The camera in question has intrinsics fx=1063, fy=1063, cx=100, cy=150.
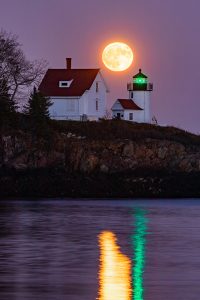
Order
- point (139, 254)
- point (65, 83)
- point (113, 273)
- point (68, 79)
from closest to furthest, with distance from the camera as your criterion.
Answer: point (113, 273), point (139, 254), point (65, 83), point (68, 79)

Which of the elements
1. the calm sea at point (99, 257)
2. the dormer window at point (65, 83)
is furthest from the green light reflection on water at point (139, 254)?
the dormer window at point (65, 83)

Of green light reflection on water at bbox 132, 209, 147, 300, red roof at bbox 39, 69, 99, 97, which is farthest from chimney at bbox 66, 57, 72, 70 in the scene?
green light reflection on water at bbox 132, 209, 147, 300

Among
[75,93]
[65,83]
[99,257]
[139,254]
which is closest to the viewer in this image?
[99,257]

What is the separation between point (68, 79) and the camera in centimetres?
10488

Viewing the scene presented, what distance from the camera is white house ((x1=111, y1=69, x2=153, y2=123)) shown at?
109938 millimetres

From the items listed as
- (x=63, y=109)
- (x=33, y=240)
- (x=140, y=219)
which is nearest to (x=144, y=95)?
(x=63, y=109)

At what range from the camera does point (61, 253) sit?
31156mm

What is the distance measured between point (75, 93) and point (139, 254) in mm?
71875

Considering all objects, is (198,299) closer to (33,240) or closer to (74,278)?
(74,278)

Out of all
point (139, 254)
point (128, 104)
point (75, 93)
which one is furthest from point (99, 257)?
point (128, 104)

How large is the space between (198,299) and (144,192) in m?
62.3

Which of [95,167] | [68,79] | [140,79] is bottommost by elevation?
[95,167]

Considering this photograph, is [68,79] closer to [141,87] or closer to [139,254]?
[141,87]

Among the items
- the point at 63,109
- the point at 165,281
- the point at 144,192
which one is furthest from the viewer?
the point at 63,109
